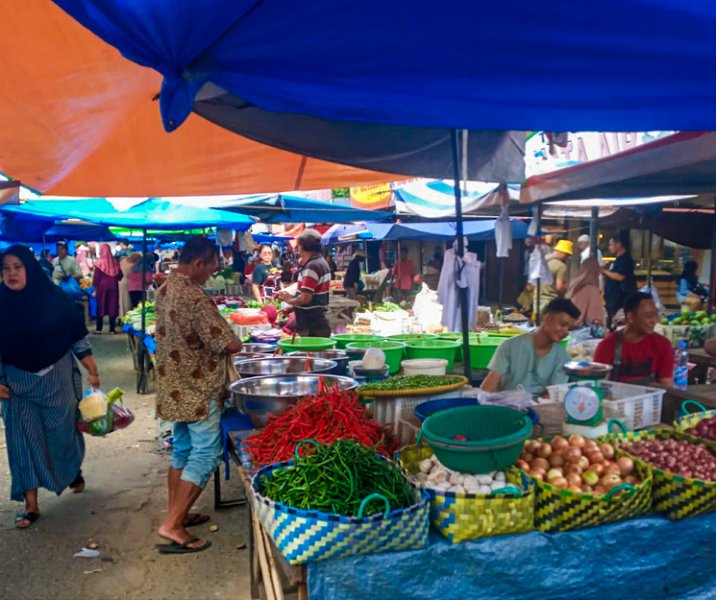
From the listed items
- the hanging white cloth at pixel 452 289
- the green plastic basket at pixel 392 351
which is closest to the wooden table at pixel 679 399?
the green plastic basket at pixel 392 351

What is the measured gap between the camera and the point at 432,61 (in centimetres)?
214

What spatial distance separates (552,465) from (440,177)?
2617 mm

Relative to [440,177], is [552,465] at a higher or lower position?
lower

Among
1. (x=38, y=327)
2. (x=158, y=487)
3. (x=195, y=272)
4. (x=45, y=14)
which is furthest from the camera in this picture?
(x=158, y=487)

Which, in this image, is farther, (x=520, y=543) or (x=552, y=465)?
(x=552, y=465)

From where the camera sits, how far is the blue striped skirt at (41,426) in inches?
176

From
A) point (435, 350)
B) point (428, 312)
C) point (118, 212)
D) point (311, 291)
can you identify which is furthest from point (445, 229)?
point (435, 350)

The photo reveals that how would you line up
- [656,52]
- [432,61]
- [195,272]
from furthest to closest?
1. [195,272]
2. [432,61]
3. [656,52]

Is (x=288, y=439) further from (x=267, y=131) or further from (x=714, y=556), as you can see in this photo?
(x=267, y=131)

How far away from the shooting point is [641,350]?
4.55 meters

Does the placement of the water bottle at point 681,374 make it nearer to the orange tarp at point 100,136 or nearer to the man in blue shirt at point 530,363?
the man in blue shirt at point 530,363

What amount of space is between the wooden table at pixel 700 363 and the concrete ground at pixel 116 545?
4669 mm

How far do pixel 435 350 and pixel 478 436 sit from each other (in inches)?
105

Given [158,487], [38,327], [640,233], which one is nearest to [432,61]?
[38,327]
